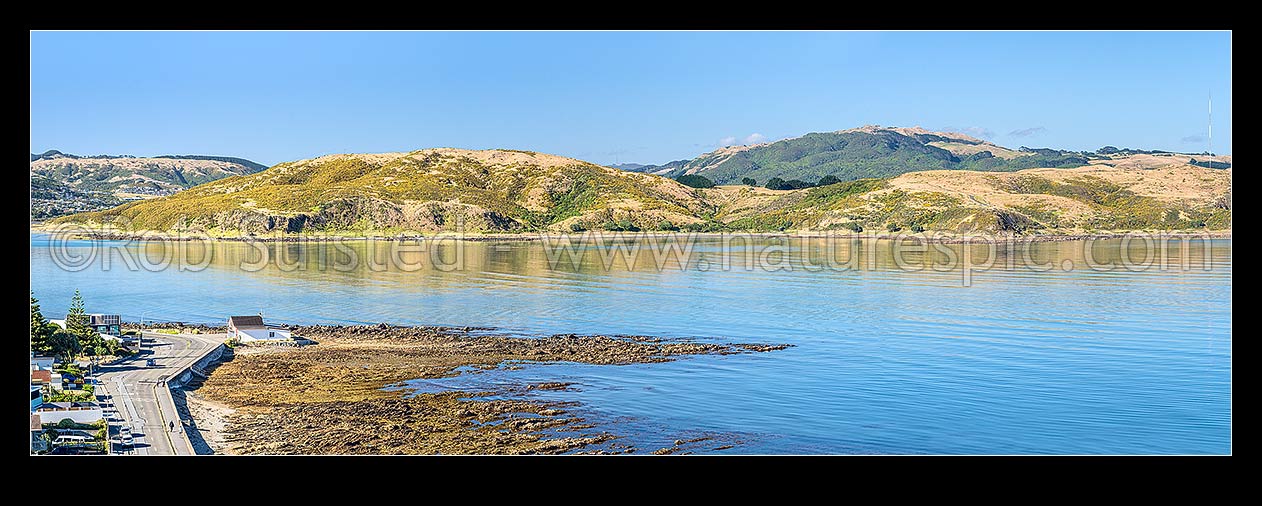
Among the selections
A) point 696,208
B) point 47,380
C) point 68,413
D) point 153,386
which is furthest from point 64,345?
point 696,208

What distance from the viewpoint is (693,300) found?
201 ft

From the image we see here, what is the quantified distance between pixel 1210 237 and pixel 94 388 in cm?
15512

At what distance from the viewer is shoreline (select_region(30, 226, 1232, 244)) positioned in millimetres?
151375

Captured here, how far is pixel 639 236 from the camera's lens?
170 m

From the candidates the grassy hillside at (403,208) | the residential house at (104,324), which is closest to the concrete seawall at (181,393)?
the residential house at (104,324)

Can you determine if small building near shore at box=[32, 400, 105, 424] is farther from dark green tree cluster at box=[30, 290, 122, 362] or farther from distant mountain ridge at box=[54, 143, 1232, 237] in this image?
distant mountain ridge at box=[54, 143, 1232, 237]

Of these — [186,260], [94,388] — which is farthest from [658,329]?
[186,260]

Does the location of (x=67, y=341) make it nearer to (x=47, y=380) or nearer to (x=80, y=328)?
(x=80, y=328)

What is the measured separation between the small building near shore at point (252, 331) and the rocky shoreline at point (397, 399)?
155 cm

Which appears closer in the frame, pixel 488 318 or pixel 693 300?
pixel 488 318

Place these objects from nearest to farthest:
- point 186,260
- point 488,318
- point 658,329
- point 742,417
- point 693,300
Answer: point 742,417
point 658,329
point 488,318
point 693,300
point 186,260

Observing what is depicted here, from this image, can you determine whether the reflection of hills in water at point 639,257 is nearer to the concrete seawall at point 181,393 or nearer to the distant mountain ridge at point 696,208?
the distant mountain ridge at point 696,208

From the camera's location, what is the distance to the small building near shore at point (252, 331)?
42031 mm
